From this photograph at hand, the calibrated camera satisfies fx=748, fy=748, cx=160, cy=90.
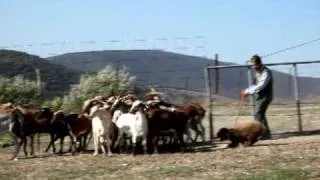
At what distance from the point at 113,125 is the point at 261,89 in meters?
3.48

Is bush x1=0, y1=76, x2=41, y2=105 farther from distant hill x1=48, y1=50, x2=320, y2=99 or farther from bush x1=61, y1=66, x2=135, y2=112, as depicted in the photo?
distant hill x1=48, y1=50, x2=320, y2=99

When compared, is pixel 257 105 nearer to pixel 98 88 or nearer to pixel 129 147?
pixel 129 147

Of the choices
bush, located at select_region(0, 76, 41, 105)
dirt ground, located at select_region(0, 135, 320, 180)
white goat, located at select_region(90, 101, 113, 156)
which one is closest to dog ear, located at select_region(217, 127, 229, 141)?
dirt ground, located at select_region(0, 135, 320, 180)

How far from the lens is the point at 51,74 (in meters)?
34.7

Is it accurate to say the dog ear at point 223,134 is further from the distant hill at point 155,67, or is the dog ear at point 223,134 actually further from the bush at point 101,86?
the distant hill at point 155,67

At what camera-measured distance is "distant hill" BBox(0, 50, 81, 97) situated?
34.1m

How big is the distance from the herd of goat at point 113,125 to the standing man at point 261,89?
1.37 meters

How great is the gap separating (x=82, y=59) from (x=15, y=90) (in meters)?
5.73

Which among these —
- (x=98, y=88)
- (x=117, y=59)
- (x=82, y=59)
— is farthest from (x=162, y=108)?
(x=82, y=59)

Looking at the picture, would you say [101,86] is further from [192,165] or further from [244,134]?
[192,165]

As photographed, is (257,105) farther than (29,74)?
No

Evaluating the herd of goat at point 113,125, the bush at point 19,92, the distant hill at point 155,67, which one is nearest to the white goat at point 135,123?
the herd of goat at point 113,125

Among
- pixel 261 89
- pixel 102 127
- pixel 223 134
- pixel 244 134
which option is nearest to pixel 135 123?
pixel 102 127

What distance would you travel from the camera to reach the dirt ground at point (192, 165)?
11977mm
